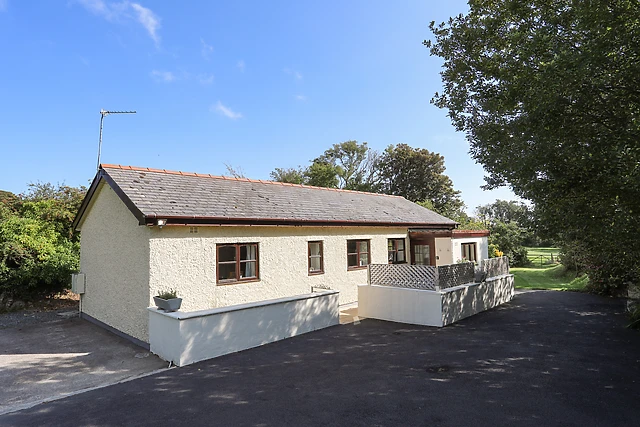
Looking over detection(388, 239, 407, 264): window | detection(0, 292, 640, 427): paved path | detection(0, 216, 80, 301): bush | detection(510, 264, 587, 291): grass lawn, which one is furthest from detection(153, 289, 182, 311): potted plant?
detection(510, 264, 587, 291): grass lawn

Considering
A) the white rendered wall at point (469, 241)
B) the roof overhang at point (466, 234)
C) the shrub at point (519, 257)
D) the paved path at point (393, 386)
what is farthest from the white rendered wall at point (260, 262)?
the shrub at point (519, 257)

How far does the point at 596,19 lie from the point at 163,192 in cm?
1093

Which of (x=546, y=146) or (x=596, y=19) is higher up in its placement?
(x=596, y=19)

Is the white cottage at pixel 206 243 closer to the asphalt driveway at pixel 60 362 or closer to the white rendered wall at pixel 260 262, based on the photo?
the white rendered wall at pixel 260 262

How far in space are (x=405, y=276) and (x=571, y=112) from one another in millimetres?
6768

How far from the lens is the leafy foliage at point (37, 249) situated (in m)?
13.9

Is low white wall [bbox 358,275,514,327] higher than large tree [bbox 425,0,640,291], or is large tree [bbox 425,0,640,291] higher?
large tree [bbox 425,0,640,291]

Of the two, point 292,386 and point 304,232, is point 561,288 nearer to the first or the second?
point 304,232

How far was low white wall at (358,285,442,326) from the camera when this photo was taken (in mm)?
10969

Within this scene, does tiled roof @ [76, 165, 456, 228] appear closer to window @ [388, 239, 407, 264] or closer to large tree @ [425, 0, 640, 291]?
window @ [388, 239, 407, 264]

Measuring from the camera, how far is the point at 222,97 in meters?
22.2

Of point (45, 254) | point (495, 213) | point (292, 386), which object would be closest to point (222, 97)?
point (45, 254)

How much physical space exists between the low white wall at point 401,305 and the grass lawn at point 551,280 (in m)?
12.1

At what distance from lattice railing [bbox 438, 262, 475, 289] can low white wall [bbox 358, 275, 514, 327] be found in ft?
0.68
